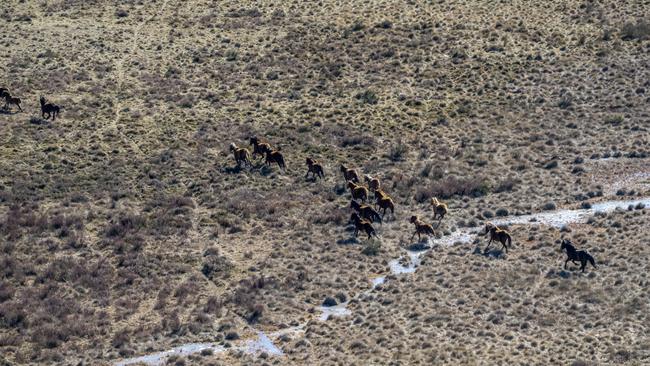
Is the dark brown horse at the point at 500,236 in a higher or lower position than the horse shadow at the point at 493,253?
higher

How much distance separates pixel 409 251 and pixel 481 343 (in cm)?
864

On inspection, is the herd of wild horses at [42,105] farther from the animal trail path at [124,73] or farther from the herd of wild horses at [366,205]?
the herd of wild horses at [366,205]

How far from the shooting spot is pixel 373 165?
173 ft

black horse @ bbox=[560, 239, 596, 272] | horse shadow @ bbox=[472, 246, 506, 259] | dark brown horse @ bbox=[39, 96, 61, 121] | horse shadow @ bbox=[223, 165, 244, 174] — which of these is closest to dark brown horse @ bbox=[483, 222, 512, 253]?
horse shadow @ bbox=[472, 246, 506, 259]

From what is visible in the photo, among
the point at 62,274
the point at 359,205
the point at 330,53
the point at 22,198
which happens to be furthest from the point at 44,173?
the point at 330,53

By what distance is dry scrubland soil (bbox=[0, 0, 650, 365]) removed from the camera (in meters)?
37.8

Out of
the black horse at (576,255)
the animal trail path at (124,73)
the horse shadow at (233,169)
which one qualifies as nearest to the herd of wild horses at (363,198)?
the black horse at (576,255)

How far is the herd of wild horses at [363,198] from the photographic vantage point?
140 feet

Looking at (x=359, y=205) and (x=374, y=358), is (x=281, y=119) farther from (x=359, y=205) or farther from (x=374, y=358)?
(x=374, y=358)

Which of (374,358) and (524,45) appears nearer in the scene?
(374,358)

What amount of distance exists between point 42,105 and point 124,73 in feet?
24.3

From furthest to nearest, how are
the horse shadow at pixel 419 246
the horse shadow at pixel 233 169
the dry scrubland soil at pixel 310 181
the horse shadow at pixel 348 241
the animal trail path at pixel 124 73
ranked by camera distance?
the animal trail path at pixel 124 73, the horse shadow at pixel 233 169, the horse shadow at pixel 348 241, the horse shadow at pixel 419 246, the dry scrubland soil at pixel 310 181

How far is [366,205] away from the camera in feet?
154

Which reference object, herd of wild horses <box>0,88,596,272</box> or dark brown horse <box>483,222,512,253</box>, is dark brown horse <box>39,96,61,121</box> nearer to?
herd of wild horses <box>0,88,596,272</box>
